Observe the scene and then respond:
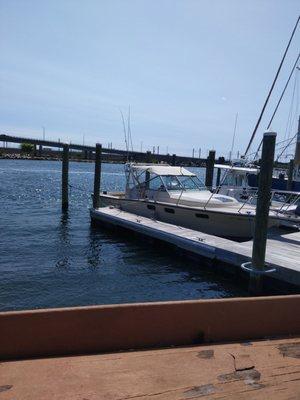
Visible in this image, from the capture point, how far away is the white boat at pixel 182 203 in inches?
581

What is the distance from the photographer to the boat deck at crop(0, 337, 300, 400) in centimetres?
334

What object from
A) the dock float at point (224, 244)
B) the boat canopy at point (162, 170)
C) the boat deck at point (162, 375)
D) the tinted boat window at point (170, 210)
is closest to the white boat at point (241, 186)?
the boat canopy at point (162, 170)

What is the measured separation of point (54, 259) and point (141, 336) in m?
9.66

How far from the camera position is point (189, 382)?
139 inches

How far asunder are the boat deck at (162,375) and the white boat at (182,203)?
10.6m

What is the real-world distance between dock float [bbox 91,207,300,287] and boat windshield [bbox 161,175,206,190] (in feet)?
5.77

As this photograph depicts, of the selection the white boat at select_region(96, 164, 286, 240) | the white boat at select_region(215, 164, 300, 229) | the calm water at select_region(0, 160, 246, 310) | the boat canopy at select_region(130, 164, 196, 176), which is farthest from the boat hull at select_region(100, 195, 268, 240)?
the white boat at select_region(215, 164, 300, 229)

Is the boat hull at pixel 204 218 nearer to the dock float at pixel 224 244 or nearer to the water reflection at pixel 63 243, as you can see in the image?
the dock float at pixel 224 244

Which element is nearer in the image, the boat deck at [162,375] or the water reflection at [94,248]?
the boat deck at [162,375]

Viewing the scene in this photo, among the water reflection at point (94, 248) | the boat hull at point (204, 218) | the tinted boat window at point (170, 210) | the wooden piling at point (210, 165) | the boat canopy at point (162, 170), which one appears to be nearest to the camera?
the water reflection at point (94, 248)

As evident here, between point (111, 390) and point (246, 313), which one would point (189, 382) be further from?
point (246, 313)

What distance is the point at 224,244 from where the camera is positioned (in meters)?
12.1

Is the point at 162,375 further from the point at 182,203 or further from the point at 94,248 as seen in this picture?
the point at 182,203

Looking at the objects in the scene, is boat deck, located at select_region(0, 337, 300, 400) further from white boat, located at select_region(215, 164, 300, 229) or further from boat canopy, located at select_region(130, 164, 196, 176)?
boat canopy, located at select_region(130, 164, 196, 176)
